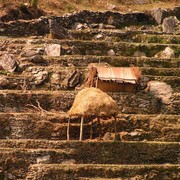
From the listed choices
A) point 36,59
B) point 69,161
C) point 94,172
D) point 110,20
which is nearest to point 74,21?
point 110,20

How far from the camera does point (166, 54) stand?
34.2 metres

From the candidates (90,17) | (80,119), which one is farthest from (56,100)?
(90,17)

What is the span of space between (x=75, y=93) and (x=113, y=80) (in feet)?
5.97

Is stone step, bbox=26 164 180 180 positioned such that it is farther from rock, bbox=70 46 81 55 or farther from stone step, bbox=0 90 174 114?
rock, bbox=70 46 81 55

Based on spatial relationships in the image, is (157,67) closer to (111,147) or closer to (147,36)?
(147,36)

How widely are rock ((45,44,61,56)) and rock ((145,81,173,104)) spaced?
17.0 feet

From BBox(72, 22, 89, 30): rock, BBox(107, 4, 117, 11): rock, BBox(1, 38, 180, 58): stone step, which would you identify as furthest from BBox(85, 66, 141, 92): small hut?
BBox(107, 4, 117, 11): rock

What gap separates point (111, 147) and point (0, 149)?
4050 mm

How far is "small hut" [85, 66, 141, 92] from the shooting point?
2923cm

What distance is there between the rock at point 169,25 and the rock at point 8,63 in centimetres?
1066

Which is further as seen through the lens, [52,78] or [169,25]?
[169,25]

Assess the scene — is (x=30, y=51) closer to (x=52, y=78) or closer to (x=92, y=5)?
(x=52, y=78)

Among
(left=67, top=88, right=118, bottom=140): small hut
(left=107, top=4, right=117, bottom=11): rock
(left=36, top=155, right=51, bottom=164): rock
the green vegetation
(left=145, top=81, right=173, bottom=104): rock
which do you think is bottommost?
(left=107, top=4, right=117, bottom=11): rock

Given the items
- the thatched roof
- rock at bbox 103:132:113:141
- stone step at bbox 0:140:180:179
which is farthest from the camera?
rock at bbox 103:132:113:141
